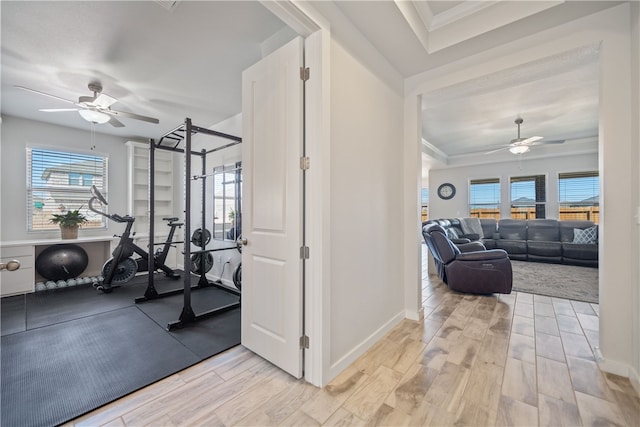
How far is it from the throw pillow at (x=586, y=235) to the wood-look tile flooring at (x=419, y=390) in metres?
4.24

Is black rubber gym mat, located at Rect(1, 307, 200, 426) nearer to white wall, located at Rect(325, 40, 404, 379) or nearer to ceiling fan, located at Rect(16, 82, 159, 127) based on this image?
white wall, located at Rect(325, 40, 404, 379)

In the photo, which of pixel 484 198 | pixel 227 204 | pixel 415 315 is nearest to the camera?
pixel 415 315

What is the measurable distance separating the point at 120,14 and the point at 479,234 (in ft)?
24.7

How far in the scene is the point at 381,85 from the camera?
2432mm

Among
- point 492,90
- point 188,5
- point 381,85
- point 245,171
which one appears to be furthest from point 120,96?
point 492,90

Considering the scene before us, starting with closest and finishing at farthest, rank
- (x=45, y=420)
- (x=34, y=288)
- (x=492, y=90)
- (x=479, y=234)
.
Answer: (x=45, y=420)
(x=492, y=90)
(x=34, y=288)
(x=479, y=234)

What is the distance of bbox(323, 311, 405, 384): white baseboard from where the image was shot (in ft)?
5.99

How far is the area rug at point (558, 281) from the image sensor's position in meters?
3.61

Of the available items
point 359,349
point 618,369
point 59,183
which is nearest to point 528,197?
point 618,369

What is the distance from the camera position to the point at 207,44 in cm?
242

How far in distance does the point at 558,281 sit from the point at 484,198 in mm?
3987

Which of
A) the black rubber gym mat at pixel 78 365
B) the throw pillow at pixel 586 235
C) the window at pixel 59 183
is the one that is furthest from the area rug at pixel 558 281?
the window at pixel 59 183

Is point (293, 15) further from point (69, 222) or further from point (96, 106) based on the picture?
point (69, 222)

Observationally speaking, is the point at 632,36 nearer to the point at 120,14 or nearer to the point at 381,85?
the point at 381,85
